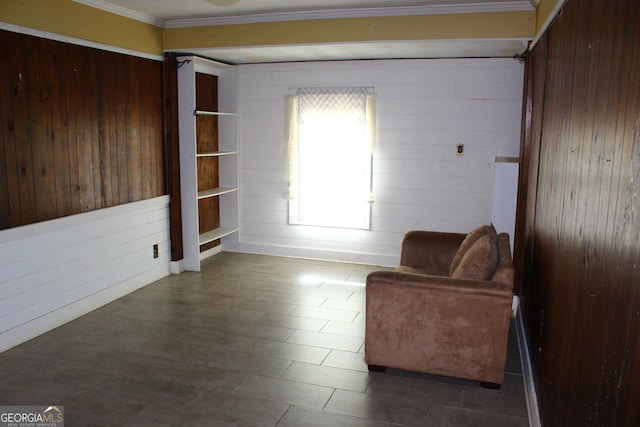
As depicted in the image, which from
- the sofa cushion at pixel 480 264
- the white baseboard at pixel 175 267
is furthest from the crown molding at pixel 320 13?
the white baseboard at pixel 175 267

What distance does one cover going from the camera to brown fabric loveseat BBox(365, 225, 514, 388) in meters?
3.01

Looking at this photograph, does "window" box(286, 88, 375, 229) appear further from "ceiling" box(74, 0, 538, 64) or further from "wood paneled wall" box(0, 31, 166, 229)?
"wood paneled wall" box(0, 31, 166, 229)

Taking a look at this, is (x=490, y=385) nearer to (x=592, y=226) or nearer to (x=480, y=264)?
(x=480, y=264)

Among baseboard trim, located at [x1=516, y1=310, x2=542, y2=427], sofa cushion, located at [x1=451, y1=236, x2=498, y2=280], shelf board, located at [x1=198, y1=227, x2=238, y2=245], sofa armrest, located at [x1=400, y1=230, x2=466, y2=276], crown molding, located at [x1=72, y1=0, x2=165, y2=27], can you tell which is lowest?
baseboard trim, located at [x1=516, y1=310, x2=542, y2=427]

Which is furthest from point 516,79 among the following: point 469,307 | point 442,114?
point 469,307

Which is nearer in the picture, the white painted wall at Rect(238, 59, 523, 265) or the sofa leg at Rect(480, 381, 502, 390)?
the sofa leg at Rect(480, 381, 502, 390)

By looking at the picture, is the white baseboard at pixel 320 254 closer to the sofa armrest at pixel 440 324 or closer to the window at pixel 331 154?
the window at pixel 331 154

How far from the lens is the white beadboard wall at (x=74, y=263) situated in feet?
11.8

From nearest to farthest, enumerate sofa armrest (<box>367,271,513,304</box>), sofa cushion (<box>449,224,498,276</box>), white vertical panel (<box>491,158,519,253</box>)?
sofa armrest (<box>367,271,513,304</box>)
sofa cushion (<box>449,224,498,276</box>)
white vertical panel (<box>491,158,519,253</box>)

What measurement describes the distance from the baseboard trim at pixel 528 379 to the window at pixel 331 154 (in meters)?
2.39

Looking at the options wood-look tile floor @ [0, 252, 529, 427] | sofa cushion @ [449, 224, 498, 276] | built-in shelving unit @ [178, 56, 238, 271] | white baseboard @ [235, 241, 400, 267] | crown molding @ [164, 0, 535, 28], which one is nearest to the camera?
wood-look tile floor @ [0, 252, 529, 427]

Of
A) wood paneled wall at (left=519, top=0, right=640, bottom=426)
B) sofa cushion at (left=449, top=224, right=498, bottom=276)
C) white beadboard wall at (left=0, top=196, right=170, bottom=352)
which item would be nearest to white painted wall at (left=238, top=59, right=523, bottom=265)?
white beadboard wall at (left=0, top=196, right=170, bottom=352)

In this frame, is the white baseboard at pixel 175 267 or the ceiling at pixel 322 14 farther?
the white baseboard at pixel 175 267

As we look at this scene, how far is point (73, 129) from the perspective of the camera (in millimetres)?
4059
